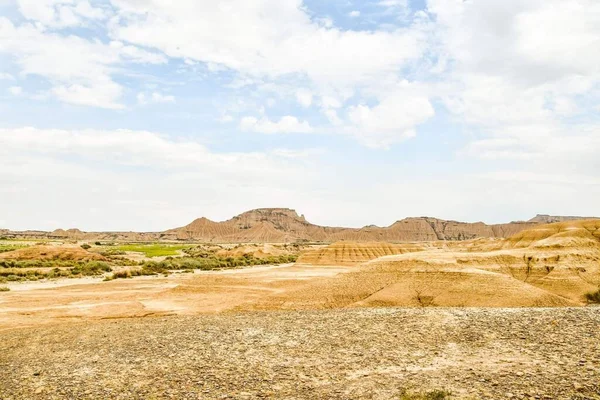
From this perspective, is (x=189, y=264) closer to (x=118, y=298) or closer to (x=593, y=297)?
(x=118, y=298)

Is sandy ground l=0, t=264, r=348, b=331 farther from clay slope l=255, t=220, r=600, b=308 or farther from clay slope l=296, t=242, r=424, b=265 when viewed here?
clay slope l=296, t=242, r=424, b=265

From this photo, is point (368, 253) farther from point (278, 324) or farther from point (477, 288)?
point (278, 324)

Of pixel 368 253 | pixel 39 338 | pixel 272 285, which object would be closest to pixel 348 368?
pixel 39 338

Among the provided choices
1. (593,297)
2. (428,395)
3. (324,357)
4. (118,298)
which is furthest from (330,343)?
(593,297)

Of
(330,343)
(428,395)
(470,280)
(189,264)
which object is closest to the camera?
(428,395)

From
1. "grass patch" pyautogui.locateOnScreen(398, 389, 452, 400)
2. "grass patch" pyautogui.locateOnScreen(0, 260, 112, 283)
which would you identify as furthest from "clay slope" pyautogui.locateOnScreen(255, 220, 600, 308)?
"grass patch" pyautogui.locateOnScreen(0, 260, 112, 283)

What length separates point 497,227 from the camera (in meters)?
194

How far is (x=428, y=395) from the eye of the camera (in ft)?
34.2

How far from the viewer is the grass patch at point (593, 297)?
30022 mm

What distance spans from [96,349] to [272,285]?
2715cm

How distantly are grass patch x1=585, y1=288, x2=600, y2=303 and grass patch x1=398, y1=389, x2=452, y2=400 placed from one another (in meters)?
24.8

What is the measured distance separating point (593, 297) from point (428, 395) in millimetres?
25595

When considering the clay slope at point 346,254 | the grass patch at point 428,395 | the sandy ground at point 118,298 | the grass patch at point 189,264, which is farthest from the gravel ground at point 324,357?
the clay slope at point 346,254

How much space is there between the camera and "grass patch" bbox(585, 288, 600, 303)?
1182 inches
